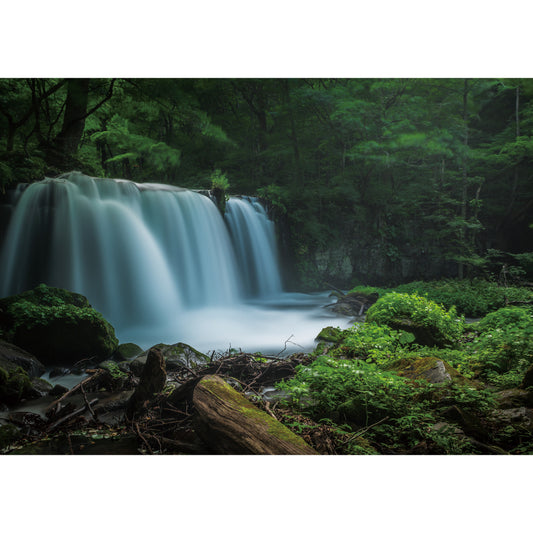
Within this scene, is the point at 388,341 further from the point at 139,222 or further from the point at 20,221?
the point at 20,221

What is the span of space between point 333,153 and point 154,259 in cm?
237

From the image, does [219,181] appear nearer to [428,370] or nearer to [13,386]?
[13,386]

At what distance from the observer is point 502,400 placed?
2.53 metres

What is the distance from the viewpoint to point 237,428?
2248mm

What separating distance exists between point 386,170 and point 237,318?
2.44 m

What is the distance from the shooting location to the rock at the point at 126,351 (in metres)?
3.32

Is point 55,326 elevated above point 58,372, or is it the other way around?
point 55,326

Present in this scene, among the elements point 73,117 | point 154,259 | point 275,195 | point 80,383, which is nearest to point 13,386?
point 80,383

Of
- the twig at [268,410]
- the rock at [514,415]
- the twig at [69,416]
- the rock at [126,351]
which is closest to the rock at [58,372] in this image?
the rock at [126,351]

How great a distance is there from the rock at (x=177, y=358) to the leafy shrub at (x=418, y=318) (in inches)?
74.2

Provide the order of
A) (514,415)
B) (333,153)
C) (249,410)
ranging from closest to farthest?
(249,410)
(514,415)
(333,153)

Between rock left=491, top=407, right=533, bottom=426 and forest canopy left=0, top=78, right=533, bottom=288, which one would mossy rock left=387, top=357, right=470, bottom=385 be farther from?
forest canopy left=0, top=78, right=533, bottom=288

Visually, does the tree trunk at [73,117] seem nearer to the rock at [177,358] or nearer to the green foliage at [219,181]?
the green foliage at [219,181]
